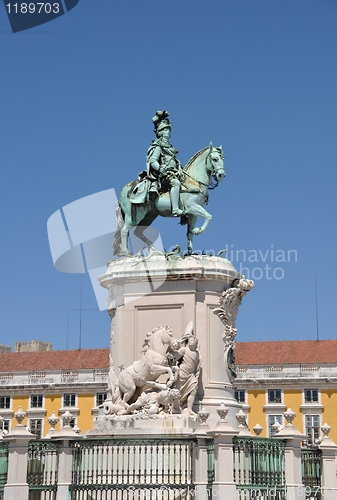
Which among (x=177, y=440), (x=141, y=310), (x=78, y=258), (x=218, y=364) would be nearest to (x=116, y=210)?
(x=78, y=258)

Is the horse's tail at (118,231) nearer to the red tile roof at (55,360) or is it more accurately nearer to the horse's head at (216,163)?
the horse's head at (216,163)

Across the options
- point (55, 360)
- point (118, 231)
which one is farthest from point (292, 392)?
point (118, 231)

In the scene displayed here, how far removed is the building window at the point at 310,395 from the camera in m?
57.3

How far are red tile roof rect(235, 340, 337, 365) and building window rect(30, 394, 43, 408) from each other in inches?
504

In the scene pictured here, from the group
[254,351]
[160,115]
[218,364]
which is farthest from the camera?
[254,351]

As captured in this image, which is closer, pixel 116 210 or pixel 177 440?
pixel 177 440

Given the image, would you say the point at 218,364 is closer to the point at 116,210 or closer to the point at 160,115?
the point at 116,210

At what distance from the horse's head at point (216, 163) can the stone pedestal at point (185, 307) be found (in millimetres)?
1843

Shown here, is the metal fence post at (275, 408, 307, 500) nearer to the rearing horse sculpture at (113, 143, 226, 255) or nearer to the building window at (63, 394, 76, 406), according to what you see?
the rearing horse sculpture at (113, 143, 226, 255)

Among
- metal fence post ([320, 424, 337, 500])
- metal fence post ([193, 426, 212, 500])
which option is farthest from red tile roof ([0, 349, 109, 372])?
metal fence post ([193, 426, 212, 500])

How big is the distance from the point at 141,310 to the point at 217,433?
4.17 m

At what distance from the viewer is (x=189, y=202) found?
→ 20.3 m

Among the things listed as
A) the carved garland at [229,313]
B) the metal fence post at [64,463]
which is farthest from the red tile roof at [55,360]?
the metal fence post at [64,463]

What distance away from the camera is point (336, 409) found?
56562mm
